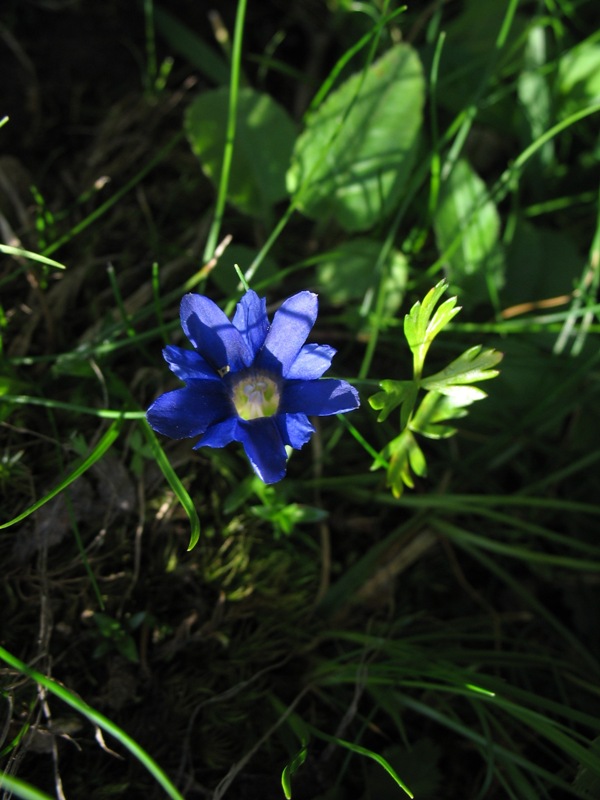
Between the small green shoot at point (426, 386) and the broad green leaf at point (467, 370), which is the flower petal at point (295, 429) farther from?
the broad green leaf at point (467, 370)

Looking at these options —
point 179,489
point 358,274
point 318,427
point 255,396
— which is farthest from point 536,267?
point 179,489

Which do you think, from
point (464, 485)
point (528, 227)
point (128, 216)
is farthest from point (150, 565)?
point (528, 227)

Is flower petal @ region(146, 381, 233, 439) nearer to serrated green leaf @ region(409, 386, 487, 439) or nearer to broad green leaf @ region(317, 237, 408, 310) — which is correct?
serrated green leaf @ region(409, 386, 487, 439)

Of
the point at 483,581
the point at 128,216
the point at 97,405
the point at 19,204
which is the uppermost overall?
the point at 19,204

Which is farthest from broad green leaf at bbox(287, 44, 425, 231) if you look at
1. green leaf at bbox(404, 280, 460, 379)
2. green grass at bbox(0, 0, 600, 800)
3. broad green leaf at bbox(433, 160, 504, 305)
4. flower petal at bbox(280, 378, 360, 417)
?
flower petal at bbox(280, 378, 360, 417)

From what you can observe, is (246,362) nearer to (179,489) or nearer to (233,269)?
(179,489)

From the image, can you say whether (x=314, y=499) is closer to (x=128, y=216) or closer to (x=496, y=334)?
(x=496, y=334)

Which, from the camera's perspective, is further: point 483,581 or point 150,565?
point 483,581
